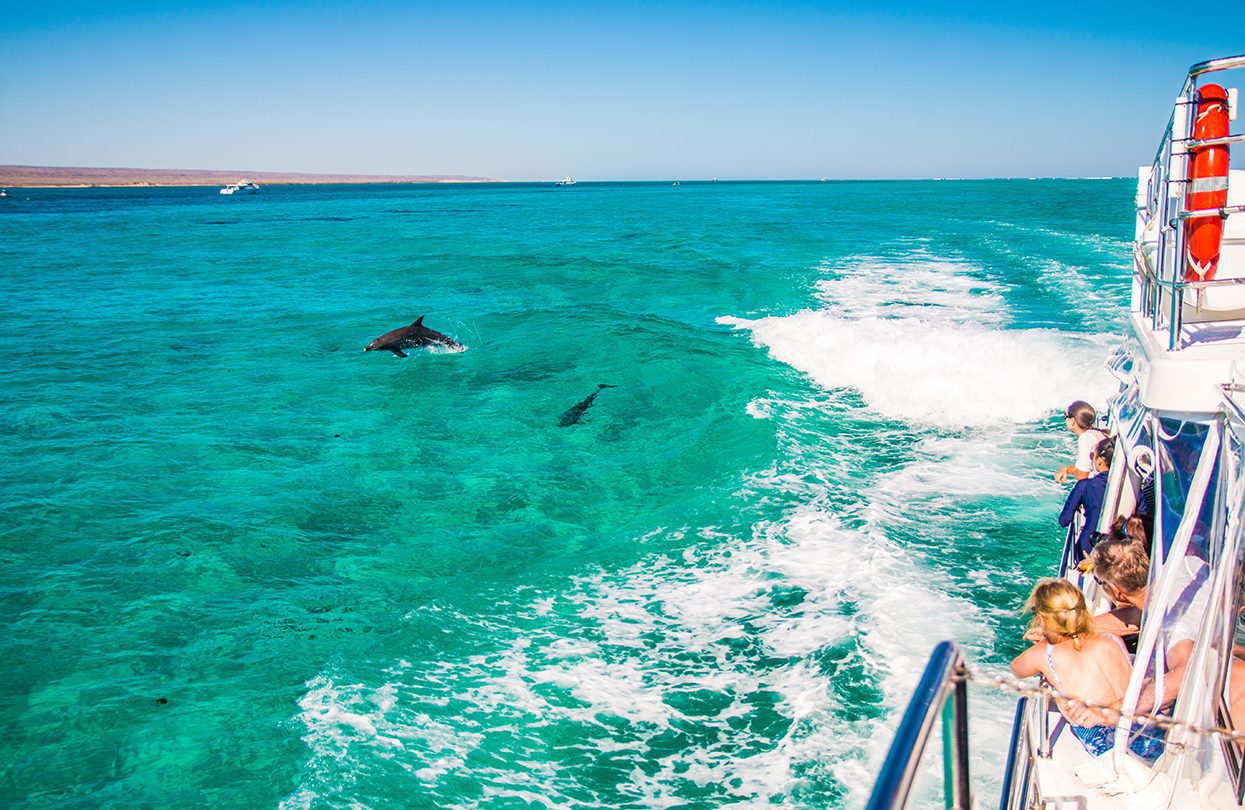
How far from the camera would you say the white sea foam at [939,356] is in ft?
44.3

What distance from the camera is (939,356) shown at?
15.7m

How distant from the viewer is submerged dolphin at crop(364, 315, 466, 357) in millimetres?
18922

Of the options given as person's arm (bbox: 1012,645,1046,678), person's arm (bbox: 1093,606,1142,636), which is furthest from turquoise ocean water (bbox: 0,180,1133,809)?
person's arm (bbox: 1012,645,1046,678)

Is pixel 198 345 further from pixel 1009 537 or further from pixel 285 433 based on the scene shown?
pixel 1009 537

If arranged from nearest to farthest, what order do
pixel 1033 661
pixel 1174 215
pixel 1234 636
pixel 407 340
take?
pixel 1234 636, pixel 1033 661, pixel 1174 215, pixel 407 340

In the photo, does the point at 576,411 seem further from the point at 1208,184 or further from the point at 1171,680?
the point at 1171,680

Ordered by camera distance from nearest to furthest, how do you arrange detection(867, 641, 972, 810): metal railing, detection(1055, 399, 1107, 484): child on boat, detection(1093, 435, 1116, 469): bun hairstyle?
→ detection(867, 641, 972, 810): metal railing, detection(1093, 435, 1116, 469): bun hairstyle, detection(1055, 399, 1107, 484): child on boat

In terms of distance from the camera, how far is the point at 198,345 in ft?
66.6

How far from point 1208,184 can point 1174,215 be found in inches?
37.5

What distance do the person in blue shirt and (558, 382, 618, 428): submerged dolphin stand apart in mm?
8811

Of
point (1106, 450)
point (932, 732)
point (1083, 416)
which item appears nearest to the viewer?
point (932, 732)

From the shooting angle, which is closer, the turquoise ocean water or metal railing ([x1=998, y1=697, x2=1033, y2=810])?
metal railing ([x1=998, y1=697, x2=1033, y2=810])

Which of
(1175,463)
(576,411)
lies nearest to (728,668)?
(1175,463)

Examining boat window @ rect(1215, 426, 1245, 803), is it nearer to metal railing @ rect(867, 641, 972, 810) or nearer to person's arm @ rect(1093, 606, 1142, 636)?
person's arm @ rect(1093, 606, 1142, 636)
